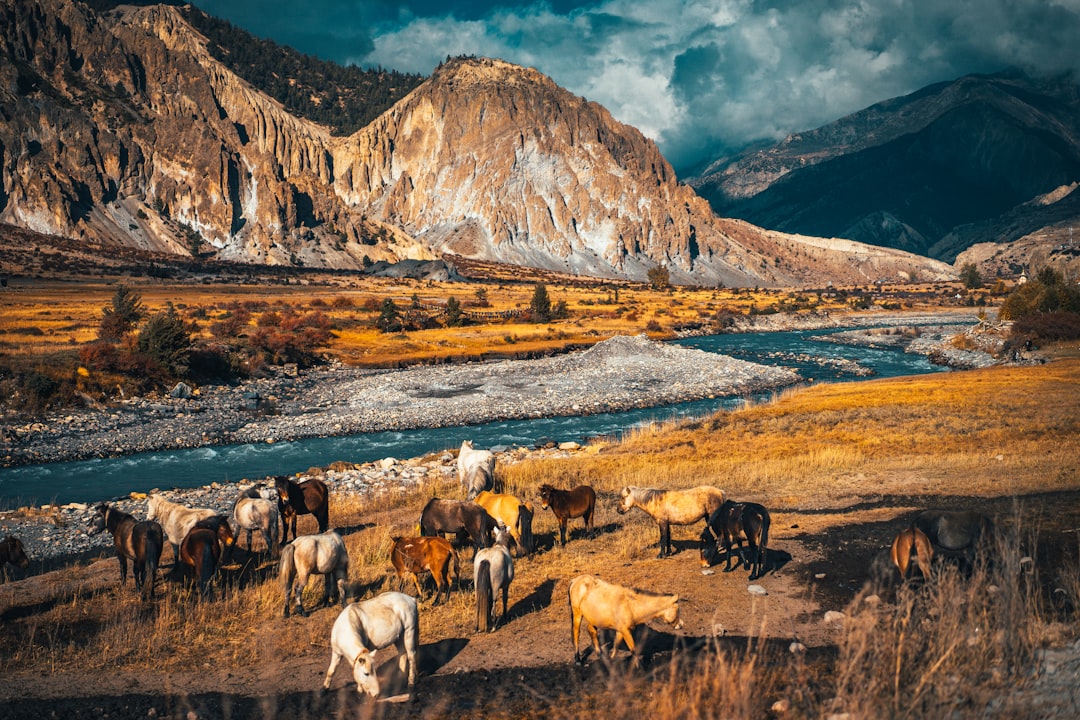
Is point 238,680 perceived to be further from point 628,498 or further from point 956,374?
point 956,374

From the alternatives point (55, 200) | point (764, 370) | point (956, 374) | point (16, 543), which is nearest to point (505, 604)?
point (16, 543)

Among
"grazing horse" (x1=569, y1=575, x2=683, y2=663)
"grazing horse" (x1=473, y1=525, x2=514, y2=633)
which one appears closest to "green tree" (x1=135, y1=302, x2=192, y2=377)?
"grazing horse" (x1=473, y1=525, x2=514, y2=633)

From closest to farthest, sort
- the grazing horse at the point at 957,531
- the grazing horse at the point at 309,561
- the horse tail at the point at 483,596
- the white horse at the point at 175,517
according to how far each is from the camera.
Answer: the horse tail at the point at 483,596 < the grazing horse at the point at 957,531 < the grazing horse at the point at 309,561 < the white horse at the point at 175,517

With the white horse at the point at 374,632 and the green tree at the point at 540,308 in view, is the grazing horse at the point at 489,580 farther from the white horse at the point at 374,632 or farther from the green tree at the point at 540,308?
the green tree at the point at 540,308

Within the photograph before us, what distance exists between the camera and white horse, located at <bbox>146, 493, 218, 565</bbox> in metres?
13.3

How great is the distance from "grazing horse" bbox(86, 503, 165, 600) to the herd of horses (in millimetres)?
21

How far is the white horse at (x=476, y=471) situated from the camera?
17141mm

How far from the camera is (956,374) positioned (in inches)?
1831

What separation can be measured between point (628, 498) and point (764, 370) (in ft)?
153

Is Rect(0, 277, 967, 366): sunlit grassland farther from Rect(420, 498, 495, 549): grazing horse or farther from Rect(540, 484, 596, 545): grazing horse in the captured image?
Rect(540, 484, 596, 545): grazing horse

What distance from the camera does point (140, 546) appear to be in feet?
39.2

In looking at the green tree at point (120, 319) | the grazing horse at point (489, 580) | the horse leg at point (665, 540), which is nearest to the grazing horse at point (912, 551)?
the horse leg at point (665, 540)

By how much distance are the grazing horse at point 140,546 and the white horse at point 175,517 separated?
2.50 feet

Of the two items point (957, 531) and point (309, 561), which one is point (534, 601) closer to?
point (309, 561)
